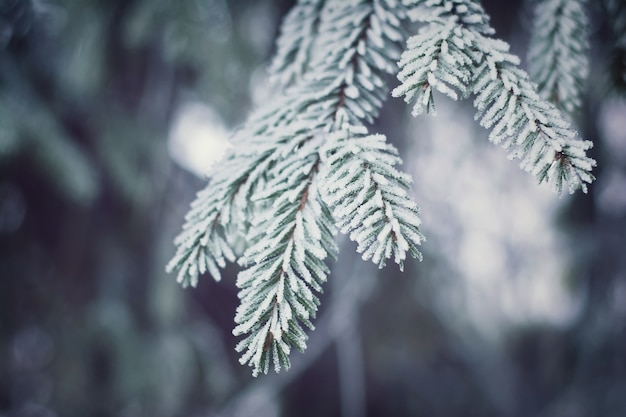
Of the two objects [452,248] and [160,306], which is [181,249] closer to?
[160,306]

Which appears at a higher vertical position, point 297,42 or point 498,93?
point 297,42

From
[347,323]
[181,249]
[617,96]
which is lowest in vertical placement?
[181,249]

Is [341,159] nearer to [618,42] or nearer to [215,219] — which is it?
[215,219]

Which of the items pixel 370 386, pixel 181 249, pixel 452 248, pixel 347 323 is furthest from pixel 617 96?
pixel 370 386

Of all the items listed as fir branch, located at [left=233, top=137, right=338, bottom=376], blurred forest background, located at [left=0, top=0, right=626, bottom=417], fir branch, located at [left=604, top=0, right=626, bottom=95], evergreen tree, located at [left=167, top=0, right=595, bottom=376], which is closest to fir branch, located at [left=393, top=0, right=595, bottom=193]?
evergreen tree, located at [left=167, top=0, right=595, bottom=376]

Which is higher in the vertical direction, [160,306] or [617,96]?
[160,306]

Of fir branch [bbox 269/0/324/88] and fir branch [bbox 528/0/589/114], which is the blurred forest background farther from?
fir branch [bbox 528/0/589/114]

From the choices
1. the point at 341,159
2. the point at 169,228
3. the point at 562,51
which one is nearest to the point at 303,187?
the point at 341,159
